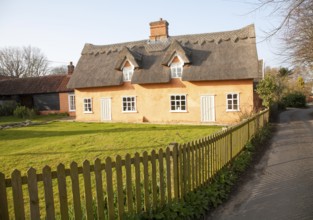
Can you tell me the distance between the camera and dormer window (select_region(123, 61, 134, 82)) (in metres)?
23.5

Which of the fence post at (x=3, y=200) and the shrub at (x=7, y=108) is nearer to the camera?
the fence post at (x=3, y=200)

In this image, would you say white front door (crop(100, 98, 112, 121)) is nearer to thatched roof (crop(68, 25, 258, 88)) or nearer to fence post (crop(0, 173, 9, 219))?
thatched roof (crop(68, 25, 258, 88))

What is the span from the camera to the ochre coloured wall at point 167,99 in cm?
1992

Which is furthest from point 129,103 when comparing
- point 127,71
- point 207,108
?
point 207,108

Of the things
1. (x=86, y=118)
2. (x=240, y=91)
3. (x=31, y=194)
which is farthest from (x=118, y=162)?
(x=86, y=118)

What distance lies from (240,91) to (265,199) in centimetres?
1515

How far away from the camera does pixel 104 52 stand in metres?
27.2

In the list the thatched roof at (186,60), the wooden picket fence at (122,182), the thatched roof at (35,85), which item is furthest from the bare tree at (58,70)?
the wooden picket fence at (122,182)

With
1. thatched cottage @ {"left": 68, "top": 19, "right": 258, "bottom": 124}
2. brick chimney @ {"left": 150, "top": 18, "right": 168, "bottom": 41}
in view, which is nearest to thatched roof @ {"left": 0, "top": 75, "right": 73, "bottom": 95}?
thatched cottage @ {"left": 68, "top": 19, "right": 258, "bottom": 124}

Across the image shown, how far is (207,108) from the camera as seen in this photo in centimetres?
2091

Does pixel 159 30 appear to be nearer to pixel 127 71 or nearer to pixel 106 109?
pixel 127 71

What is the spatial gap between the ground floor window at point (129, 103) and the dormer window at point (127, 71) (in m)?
1.65

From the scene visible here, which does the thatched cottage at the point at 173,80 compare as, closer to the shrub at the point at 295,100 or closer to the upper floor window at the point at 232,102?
the upper floor window at the point at 232,102

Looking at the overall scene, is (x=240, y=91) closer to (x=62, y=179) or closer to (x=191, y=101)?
(x=191, y=101)
